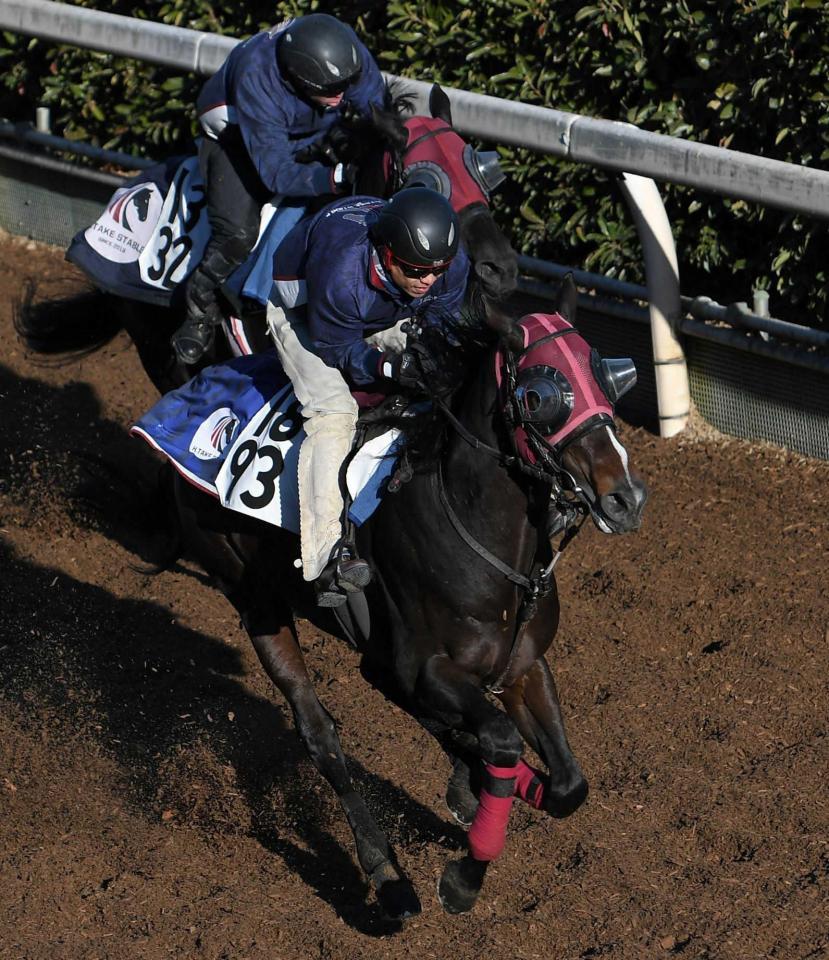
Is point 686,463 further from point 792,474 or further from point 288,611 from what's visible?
point 288,611

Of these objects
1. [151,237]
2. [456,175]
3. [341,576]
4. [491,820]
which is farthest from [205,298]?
→ [491,820]

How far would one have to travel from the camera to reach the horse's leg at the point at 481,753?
4.45 m

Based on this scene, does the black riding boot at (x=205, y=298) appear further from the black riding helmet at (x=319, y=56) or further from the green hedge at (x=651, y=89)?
the green hedge at (x=651, y=89)

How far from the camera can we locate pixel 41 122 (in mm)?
10742

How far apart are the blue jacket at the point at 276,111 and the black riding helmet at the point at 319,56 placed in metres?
0.09

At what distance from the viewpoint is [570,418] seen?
408cm

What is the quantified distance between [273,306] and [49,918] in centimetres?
214

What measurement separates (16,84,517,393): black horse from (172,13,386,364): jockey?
0.42 feet

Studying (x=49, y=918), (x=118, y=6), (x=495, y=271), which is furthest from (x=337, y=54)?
(x=118, y=6)

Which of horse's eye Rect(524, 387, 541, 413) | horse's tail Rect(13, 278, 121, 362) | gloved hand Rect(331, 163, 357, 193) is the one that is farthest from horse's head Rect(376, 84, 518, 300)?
horse's tail Rect(13, 278, 121, 362)

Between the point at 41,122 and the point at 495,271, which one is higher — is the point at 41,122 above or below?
below

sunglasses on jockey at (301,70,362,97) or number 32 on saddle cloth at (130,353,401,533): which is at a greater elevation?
sunglasses on jockey at (301,70,362,97)

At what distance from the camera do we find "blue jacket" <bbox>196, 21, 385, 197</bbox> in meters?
6.02

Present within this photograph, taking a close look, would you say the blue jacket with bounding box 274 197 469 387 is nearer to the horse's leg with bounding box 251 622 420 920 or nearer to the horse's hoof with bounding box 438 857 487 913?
the horse's leg with bounding box 251 622 420 920
